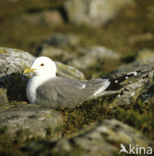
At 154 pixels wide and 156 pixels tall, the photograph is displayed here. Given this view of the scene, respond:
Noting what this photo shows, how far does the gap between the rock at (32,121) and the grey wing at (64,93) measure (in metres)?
0.35

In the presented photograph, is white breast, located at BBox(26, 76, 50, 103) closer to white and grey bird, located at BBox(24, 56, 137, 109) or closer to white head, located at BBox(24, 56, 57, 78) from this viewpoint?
white and grey bird, located at BBox(24, 56, 137, 109)

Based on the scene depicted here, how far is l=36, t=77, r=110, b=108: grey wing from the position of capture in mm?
6152

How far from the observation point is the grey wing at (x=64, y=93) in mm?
6152

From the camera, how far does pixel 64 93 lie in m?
6.16

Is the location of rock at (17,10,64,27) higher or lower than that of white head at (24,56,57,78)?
higher

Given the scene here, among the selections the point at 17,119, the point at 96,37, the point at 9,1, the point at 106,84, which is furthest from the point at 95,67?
the point at 9,1

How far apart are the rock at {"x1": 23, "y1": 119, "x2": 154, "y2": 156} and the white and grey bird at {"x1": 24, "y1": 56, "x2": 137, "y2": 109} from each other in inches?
67.5

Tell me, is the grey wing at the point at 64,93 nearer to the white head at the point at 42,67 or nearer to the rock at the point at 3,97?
the white head at the point at 42,67

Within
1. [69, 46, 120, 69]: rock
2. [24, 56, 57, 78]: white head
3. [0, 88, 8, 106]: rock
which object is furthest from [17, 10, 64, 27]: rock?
[24, 56, 57, 78]: white head

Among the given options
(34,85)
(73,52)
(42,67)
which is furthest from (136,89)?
(73,52)

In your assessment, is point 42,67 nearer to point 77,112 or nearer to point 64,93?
point 64,93

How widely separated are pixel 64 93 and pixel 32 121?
3.76 feet

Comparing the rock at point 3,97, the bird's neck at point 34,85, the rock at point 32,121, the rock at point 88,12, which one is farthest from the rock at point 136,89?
the rock at point 88,12

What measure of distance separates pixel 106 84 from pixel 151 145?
7.63 feet
